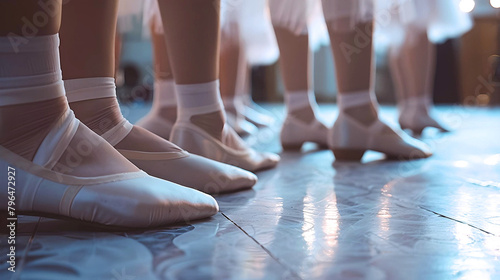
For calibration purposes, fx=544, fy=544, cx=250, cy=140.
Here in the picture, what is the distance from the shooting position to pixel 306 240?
508mm

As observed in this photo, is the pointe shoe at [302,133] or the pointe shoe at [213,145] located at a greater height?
the pointe shoe at [213,145]

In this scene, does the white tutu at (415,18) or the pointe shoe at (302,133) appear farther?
the white tutu at (415,18)

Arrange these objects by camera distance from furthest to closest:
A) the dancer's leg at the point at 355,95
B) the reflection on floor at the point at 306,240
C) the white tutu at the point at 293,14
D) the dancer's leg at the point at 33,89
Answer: the white tutu at the point at 293,14 < the dancer's leg at the point at 355,95 < the dancer's leg at the point at 33,89 < the reflection on floor at the point at 306,240

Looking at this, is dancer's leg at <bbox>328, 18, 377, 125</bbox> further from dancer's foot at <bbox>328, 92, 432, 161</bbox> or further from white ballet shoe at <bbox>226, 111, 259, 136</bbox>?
white ballet shoe at <bbox>226, 111, 259, 136</bbox>

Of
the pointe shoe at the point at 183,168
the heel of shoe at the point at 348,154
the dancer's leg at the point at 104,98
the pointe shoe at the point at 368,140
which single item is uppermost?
the dancer's leg at the point at 104,98

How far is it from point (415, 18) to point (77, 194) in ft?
→ 4.51

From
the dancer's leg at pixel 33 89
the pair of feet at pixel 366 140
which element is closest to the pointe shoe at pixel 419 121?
the pair of feet at pixel 366 140

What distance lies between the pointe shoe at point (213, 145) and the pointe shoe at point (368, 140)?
25cm

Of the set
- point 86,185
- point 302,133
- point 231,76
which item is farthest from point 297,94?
point 86,185

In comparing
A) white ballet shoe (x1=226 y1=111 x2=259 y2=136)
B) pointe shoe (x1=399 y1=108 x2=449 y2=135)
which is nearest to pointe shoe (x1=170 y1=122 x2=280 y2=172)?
white ballet shoe (x1=226 y1=111 x2=259 y2=136)

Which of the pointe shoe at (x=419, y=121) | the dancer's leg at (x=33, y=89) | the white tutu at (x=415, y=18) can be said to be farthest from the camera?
the pointe shoe at (x=419, y=121)

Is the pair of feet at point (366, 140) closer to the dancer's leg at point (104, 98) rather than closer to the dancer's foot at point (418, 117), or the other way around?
the dancer's leg at point (104, 98)

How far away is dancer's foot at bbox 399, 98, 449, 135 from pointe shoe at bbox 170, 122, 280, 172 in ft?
3.21

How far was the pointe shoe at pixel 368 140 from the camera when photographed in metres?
1.13
